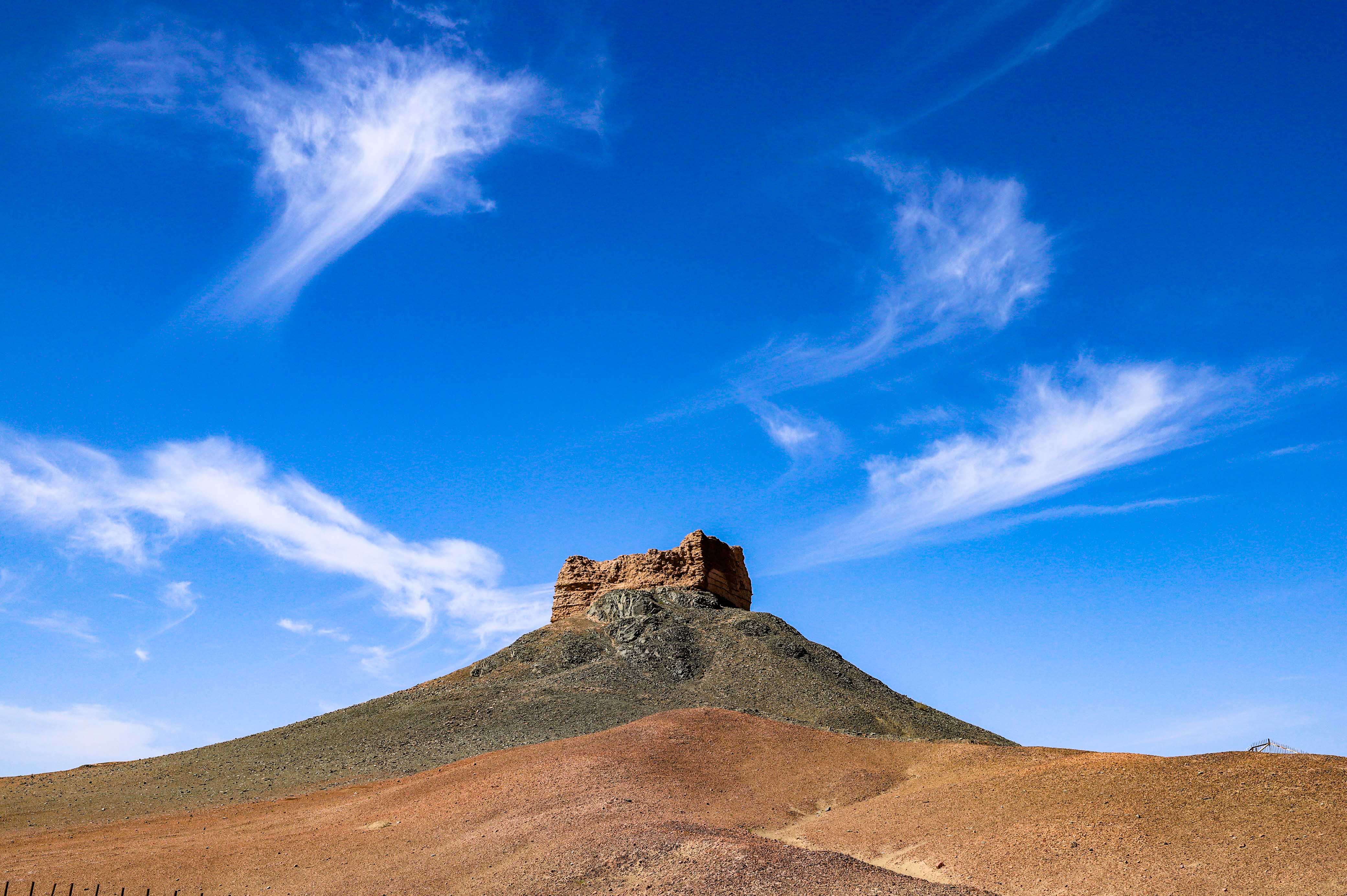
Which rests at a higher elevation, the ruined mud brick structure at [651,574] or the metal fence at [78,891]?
the ruined mud brick structure at [651,574]

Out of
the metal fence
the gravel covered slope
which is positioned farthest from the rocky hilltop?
the metal fence

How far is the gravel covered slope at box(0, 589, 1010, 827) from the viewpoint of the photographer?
3061cm

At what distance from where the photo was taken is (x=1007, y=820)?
63.5 ft

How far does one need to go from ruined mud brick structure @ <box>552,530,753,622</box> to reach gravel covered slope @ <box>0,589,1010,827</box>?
235 cm

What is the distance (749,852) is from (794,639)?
28.1 meters

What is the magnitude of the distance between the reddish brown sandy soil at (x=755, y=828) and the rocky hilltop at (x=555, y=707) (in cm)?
233

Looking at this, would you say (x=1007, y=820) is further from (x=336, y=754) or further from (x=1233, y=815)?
(x=336, y=754)

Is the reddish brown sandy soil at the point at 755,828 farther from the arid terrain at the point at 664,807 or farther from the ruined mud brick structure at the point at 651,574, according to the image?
the ruined mud brick structure at the point at 651,574

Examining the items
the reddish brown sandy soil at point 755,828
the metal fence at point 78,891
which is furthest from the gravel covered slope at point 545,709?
the metal fence at point 78,891

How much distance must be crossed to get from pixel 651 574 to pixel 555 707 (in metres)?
17.8

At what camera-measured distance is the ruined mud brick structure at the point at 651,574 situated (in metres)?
52.5

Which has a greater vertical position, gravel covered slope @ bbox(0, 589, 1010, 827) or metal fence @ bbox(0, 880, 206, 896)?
gravel covered slope @ bbox(0, 589, 1010, 827)

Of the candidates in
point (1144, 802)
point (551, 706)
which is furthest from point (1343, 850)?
point (551, 706)

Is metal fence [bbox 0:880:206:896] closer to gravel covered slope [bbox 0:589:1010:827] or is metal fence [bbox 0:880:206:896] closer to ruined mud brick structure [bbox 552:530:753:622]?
gravel covered slope [bbox 0:589:1010:827]
